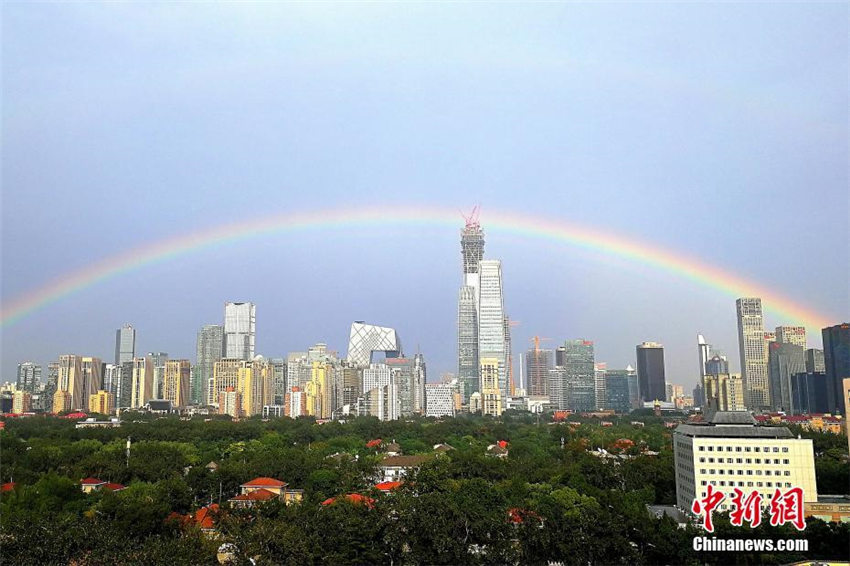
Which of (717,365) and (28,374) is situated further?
(717,365)

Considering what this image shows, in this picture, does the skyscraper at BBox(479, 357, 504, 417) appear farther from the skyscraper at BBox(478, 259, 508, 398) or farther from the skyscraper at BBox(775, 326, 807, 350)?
the skyscraper at BBox(775, 326, 807, 350)

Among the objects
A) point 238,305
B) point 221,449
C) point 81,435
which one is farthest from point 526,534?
point 238,305

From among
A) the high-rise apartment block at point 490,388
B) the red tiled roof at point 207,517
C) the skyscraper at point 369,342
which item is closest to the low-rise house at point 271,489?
the red tiled roof at point 207,517

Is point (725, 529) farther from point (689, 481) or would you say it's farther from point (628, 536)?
point (689, 481)

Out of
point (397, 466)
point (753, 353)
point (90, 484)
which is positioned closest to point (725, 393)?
point (753, 353)

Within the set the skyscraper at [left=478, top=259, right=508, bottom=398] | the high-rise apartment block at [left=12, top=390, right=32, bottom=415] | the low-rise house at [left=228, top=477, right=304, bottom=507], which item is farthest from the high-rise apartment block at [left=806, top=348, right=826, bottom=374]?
the high-rise apartment block at [left=12, top=390, right=32, bottom=415]

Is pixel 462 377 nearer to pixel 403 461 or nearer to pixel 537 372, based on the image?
pixel 537 372
